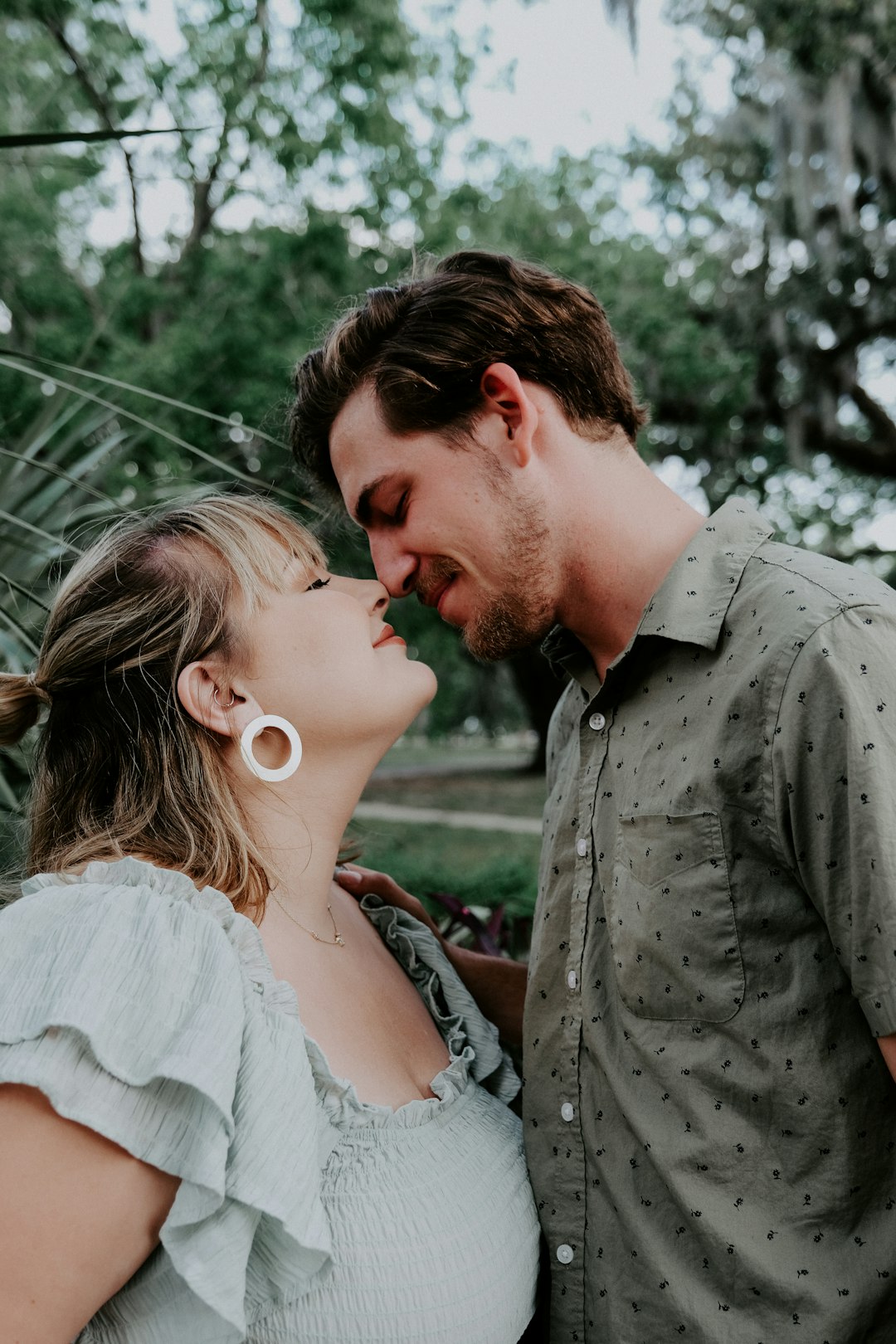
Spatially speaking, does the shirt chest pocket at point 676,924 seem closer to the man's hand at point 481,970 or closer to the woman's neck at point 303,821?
the woman's neck at point 303,821

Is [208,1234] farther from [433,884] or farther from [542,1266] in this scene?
[433,884]

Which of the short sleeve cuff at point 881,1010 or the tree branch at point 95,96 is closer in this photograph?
the short sleeve cuff at point 881,1010

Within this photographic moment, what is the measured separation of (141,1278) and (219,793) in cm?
81

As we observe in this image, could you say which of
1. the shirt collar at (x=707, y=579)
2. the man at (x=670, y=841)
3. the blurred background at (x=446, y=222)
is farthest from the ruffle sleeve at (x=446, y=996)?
the blurred background at (x=446, y=222)

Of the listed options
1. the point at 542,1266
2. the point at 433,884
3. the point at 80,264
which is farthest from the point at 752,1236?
the point at 80,264

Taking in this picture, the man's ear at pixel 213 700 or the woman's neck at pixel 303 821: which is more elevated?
the man's ear at pixel 213 700

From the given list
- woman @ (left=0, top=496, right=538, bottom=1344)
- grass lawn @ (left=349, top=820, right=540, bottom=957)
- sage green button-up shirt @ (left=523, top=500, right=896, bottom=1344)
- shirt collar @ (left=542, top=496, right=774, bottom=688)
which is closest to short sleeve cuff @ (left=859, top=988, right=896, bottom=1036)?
sage green button-up shirt @ (left=523, top=500, right=896, bottom=1344)

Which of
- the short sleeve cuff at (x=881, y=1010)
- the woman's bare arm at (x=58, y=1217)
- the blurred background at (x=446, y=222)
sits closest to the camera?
the woman's bare arm at (x=58, y=1217)

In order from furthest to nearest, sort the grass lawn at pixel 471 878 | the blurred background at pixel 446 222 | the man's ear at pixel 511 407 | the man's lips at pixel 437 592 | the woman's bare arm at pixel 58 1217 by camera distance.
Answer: the blurred background at pixel 446 222, the grass lawn at pixel 471 878, the man's lips at pixel 437 592, the man's ear at pixel 511 407, the woman's bare arm at pixel 58 1217

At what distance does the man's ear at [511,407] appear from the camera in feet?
7.53

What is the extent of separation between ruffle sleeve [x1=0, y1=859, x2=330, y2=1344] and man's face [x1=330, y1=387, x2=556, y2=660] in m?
1.04

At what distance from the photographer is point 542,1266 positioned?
1956 mm

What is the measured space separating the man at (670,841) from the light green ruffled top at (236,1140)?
0.87 feet

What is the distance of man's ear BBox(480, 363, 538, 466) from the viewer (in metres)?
2.29
